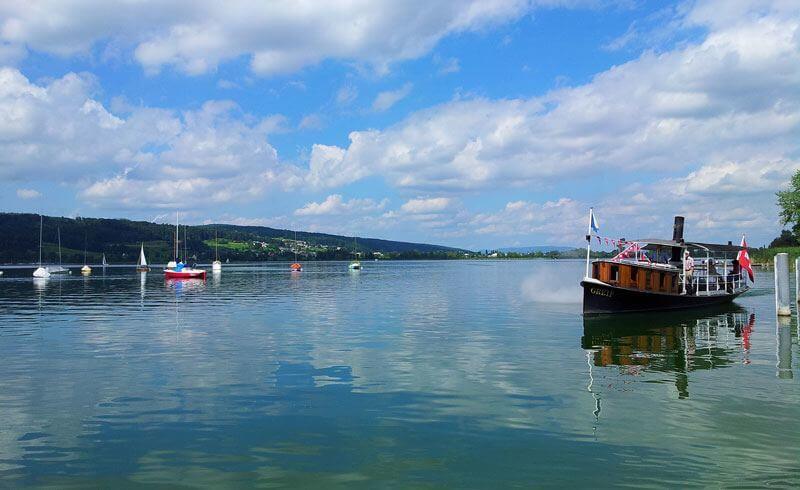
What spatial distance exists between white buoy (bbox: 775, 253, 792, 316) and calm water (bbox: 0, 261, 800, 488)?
518 centimetres

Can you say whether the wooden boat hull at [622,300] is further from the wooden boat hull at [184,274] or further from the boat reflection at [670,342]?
the wooden boat hull at [184,274]

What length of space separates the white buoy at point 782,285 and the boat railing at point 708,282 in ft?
24.8

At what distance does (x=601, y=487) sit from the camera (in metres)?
11.3

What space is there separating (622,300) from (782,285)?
10.4 m

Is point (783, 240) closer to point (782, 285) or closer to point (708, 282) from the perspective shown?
point (708, 282)

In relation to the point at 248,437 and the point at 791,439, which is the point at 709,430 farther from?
the point at 248,437

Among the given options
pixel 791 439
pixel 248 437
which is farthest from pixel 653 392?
pixel 248 437

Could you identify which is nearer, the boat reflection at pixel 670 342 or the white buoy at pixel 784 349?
the white buoy at pixel 784 349

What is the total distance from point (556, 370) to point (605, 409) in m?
6.04

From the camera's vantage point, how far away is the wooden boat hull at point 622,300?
42375 millimetres

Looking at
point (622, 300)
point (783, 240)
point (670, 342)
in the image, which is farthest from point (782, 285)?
point (783, 240)

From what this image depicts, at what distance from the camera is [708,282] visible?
171 ft

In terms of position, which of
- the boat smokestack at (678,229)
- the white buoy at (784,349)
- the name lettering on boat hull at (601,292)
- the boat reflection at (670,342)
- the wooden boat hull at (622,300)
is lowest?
the boat reflection at (670,342)

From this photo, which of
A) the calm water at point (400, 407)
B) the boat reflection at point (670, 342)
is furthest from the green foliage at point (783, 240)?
the calm water at point (400, 407)
